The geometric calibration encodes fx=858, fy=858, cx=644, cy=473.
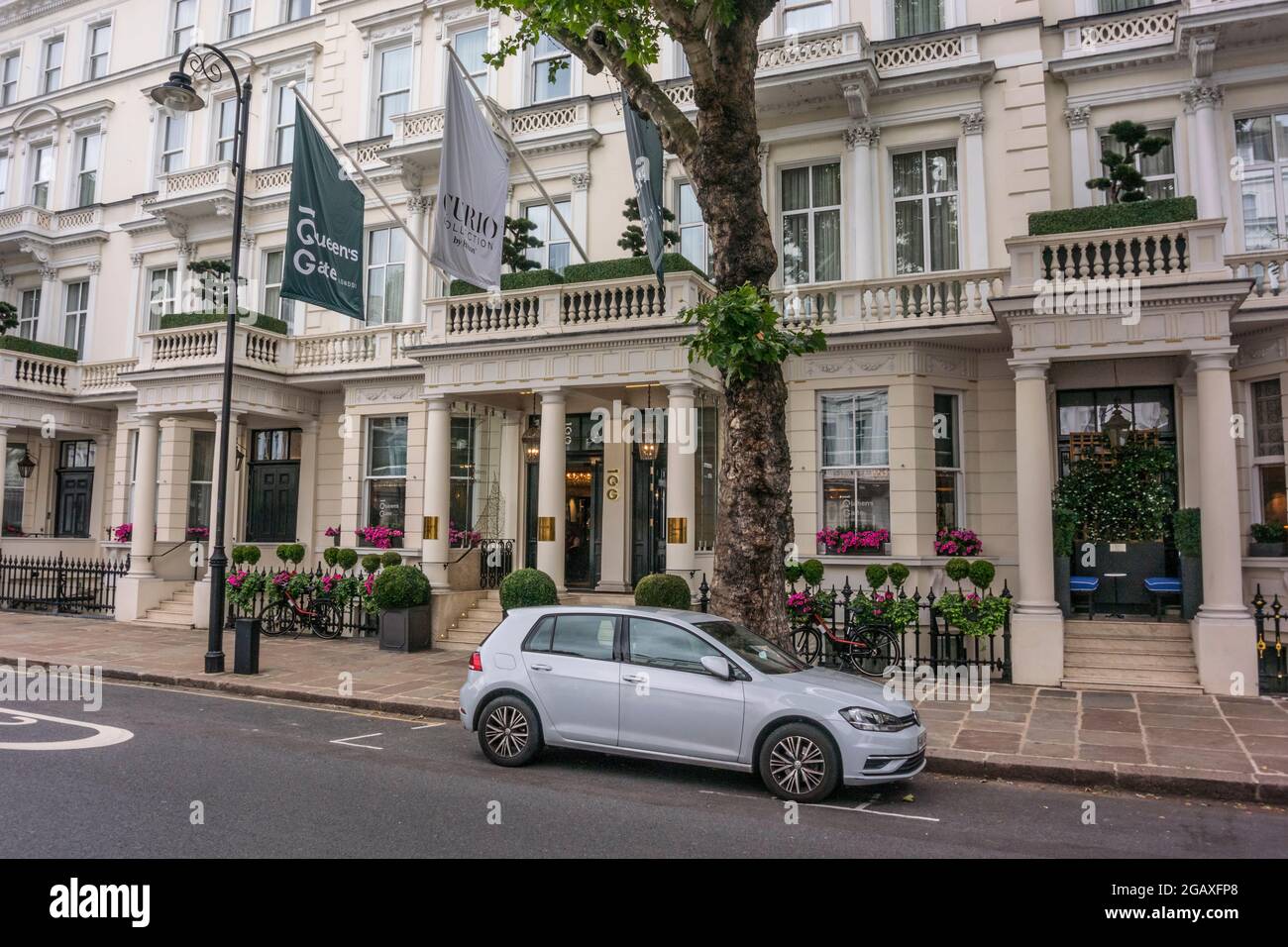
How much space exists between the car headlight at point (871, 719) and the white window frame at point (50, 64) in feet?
103

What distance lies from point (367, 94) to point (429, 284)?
5665 millimetres

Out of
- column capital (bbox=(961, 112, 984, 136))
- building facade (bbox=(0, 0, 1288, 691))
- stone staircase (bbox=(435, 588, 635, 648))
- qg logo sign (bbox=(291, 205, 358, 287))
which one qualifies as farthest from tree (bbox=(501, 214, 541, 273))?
column capital (bbox=(961, 112, 984, 136))

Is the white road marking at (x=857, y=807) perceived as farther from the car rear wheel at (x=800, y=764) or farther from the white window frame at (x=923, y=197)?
the white window frame at (x=923, y=197)

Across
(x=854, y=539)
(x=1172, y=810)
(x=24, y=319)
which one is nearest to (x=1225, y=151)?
(x=854, y=539)

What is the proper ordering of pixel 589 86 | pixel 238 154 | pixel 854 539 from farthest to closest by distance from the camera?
pixel 589 86, pixel 854 539, pixel 238 154

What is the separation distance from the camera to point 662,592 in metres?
13.3

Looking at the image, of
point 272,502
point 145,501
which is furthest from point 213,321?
Result: point 272,502

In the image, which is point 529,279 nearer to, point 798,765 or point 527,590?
point 527,590

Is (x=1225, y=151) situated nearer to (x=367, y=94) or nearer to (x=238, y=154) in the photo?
(x=238, y=154)

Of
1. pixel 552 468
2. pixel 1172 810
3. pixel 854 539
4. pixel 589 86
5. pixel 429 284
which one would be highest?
pixel 589 86

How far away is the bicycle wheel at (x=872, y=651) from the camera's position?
44.1 ft

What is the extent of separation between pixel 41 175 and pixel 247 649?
22.2 meters
